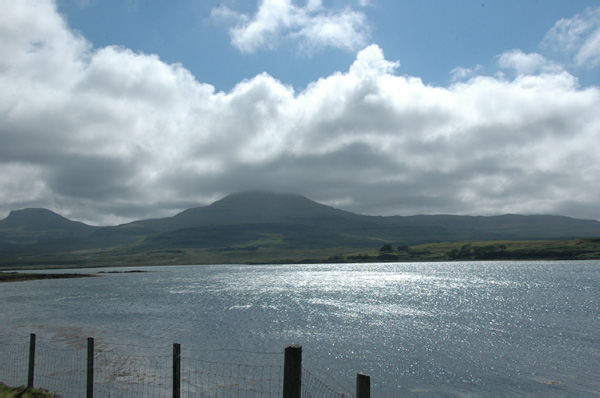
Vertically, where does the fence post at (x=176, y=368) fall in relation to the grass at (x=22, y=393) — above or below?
above

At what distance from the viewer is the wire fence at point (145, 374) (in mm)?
27367

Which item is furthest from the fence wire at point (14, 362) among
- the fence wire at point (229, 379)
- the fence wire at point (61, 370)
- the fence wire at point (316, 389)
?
the fence wire at point (316, 389)

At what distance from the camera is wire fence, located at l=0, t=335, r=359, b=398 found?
27367mm

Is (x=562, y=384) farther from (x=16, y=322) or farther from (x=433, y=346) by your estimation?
(x=16, y=322)

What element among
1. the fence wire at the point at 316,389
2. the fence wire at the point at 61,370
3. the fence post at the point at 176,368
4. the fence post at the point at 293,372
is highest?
the fence post at the point at 293,372

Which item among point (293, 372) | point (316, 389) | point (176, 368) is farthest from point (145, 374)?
point (293, 372)

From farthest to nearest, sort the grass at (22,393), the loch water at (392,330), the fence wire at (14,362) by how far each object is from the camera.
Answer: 1. the loch water at (392,330)
2. the fence wire at (14,362)
3. the grass at (22,393)

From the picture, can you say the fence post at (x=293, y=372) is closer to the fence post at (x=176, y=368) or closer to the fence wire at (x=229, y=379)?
the fence post at (x=176, y=368)

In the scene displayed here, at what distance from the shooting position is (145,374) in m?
31.6

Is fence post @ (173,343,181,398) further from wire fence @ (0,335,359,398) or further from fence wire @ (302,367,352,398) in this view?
fence wire @ (302,367,352,398)

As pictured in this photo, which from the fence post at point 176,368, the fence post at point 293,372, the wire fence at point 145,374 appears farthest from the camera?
the wire fence at point 145,374

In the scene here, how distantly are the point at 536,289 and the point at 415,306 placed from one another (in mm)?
40781

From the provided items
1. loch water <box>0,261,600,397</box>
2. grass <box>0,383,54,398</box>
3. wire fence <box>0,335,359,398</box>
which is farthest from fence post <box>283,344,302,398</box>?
loch water <box>0,261,600,397</box>

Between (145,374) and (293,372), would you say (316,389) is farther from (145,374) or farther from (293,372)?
(293,372)
